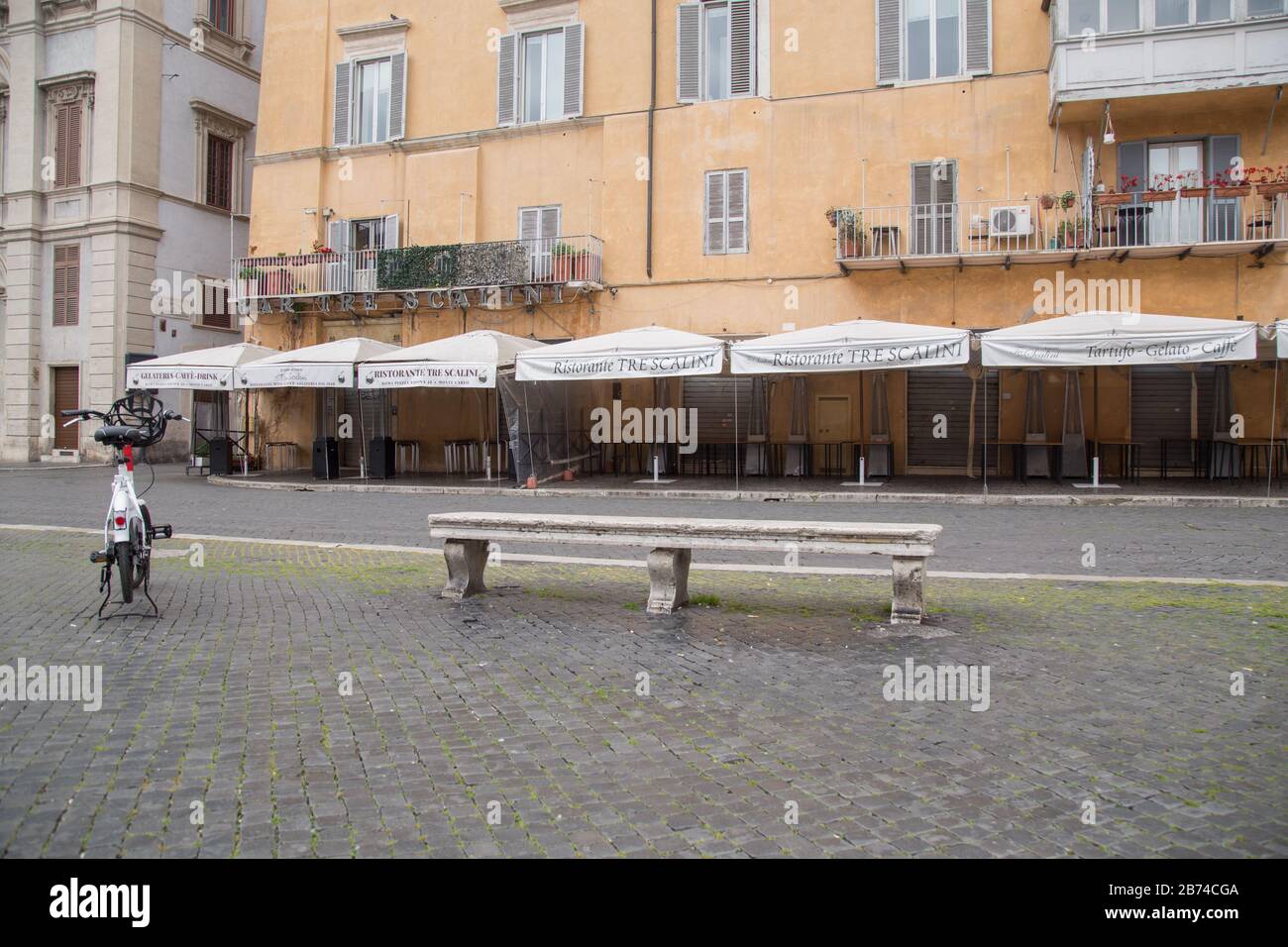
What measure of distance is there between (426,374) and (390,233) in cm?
780

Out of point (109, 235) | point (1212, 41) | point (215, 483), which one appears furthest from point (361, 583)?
point (109, 235)

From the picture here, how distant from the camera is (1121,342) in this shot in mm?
15039

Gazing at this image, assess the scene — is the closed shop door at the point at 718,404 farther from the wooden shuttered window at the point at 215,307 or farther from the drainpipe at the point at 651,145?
the wooden shuttered window at the point at 215,307

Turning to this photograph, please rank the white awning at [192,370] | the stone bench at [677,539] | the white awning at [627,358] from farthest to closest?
the white awning at [192,370] < the white awning at [627,358] < the stone bench at [677,539]

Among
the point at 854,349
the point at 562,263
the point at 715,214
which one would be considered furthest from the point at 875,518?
the point at 562,263

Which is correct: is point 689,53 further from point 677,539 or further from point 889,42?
point 677,539

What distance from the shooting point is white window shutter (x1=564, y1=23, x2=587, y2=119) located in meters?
23.5

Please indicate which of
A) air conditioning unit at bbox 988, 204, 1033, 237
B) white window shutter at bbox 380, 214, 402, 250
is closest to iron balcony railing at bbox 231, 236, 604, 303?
white window shutter at bbox 380, 214, 402, 250

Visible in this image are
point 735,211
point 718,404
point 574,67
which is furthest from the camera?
point 574,67

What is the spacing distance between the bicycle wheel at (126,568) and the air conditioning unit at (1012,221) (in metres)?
17.0

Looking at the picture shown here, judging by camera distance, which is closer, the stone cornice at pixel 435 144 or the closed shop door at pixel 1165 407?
the closed shop door at pixel 1165 407

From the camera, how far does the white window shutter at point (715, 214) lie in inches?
864

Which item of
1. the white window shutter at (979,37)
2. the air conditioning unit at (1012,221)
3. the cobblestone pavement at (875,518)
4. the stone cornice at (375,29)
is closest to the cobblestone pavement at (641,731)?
the cobblestone pavement at (875,518)
